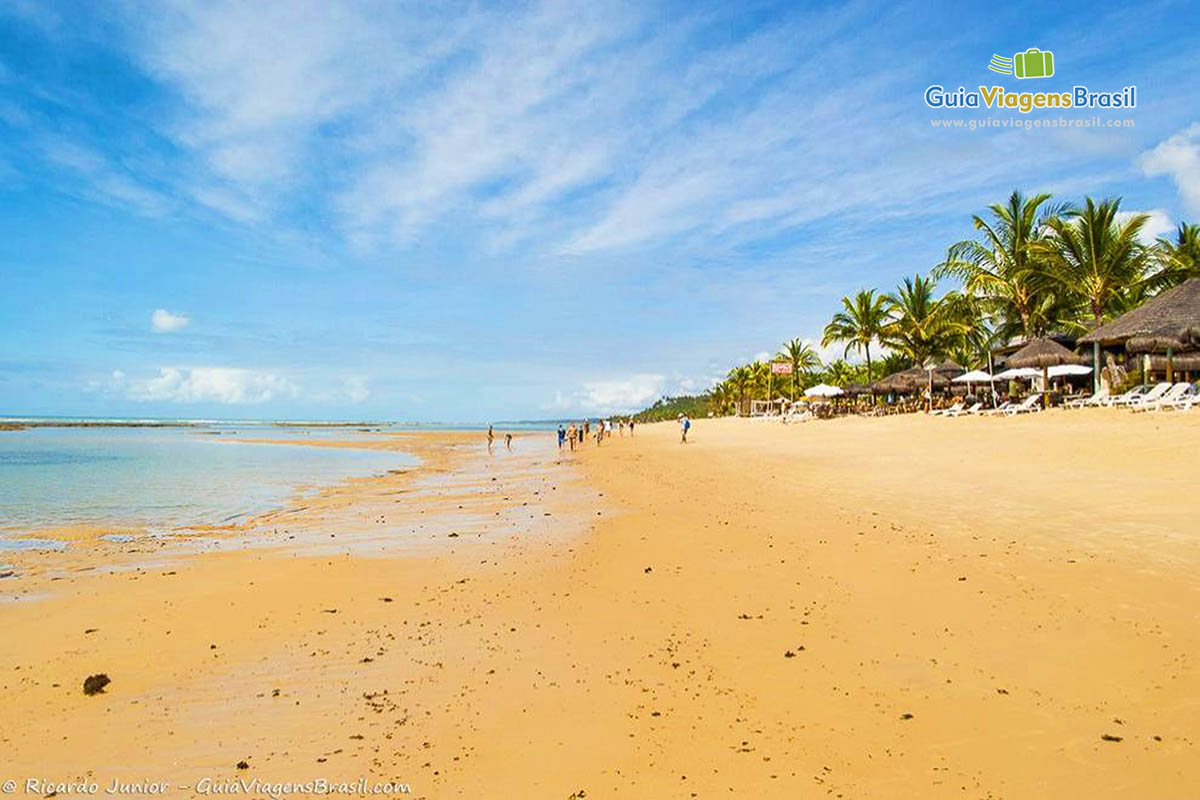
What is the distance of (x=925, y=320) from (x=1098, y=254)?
17.7m

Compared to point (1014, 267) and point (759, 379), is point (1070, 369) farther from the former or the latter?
point (759, 379)

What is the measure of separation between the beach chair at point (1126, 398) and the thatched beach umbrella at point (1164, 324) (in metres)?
1.71

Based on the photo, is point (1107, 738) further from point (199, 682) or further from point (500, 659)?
point (199, 682)

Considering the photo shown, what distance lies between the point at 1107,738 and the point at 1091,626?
2012mm

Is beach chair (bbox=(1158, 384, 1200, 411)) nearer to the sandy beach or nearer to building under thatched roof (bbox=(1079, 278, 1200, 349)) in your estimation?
building under thatched roof (bbox=(1079, 278, 1200, 349))

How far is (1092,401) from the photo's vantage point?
2506 centimetres

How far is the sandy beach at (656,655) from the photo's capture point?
12.2 ft

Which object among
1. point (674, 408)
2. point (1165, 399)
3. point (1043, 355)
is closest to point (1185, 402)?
point (1165, 399)

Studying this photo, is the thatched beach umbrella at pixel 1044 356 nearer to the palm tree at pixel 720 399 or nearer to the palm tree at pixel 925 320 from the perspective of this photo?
the palm tree at pixel 925 320

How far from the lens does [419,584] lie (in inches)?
317

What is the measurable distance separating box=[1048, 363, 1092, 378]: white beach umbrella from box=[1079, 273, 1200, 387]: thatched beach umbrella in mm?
4057

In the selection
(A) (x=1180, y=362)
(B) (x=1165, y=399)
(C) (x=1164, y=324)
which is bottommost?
(B) (x=1165, y=399)

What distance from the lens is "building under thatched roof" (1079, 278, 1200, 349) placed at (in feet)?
72.9

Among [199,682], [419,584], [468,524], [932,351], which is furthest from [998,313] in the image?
[199,682]
